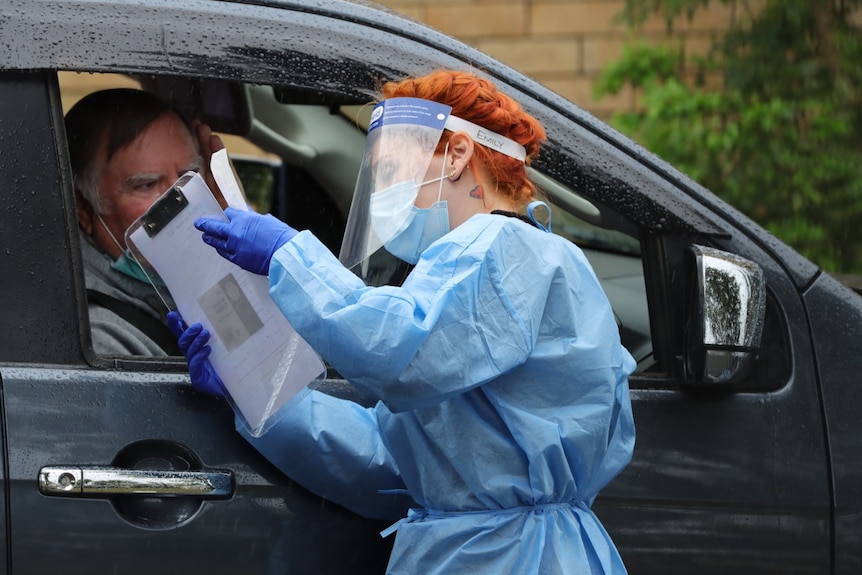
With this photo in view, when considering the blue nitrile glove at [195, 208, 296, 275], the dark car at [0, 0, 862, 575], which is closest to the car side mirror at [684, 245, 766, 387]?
the dark car at [0, 0, 862, 575]

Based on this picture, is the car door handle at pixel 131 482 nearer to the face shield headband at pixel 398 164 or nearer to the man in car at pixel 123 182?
the man in car at pixel 123 182

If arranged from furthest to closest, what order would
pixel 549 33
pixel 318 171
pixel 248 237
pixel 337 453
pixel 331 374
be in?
pixel 549 33 < pixel 318 171 < pixel 331 374 < pixel 337 453 < pixel 248 237

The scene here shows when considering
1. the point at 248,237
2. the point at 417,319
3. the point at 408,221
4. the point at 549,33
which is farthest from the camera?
the point at 549,33

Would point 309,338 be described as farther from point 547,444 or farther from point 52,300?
point 52,300

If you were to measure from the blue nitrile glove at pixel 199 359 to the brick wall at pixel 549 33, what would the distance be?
6167 millimetres

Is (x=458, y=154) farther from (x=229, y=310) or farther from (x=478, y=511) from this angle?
(x=478, y=511)

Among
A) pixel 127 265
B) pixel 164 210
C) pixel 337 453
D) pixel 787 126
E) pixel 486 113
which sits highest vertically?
pixel 486 113

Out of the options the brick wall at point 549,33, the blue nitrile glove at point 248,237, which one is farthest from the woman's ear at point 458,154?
the brick wall at point 549,33

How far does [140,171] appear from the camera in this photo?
2.77 metres

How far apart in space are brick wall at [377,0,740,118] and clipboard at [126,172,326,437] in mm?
6170

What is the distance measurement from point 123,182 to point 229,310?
63 cm

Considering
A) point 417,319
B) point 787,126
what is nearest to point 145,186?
point 417,319

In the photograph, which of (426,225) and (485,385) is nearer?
(485,385)

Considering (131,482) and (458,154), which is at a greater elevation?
(458,154)
